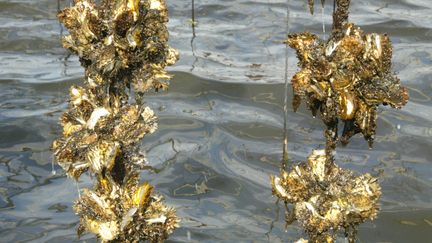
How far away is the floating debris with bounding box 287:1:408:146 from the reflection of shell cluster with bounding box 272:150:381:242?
0.16 meters

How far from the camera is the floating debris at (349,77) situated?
8.29 feet

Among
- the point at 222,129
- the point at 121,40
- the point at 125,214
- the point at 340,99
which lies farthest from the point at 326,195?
the point at 222,129

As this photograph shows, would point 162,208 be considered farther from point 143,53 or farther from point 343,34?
point 343,34

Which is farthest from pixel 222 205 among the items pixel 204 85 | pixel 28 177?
pixel 204 85

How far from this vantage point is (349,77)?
2561mm

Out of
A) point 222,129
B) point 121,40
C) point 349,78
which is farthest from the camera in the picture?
point 222,129

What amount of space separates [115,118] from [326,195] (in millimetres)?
814

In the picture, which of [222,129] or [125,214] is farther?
[222,129]

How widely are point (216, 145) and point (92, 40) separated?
4.89 meters

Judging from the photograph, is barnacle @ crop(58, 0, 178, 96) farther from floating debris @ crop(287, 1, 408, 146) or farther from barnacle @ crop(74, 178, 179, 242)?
floating debris @ crop(287, 1, 408, 146)

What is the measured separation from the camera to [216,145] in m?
7.57

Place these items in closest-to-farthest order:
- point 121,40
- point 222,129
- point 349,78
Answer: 1. point 349,78
2. point 121,40
3. point 222,129

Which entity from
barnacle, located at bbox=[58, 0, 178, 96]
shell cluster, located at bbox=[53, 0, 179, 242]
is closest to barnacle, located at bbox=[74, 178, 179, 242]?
shell cluster, located at bbox=[53, 0, 179, 242]

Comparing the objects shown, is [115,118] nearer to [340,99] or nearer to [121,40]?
[121,40]
